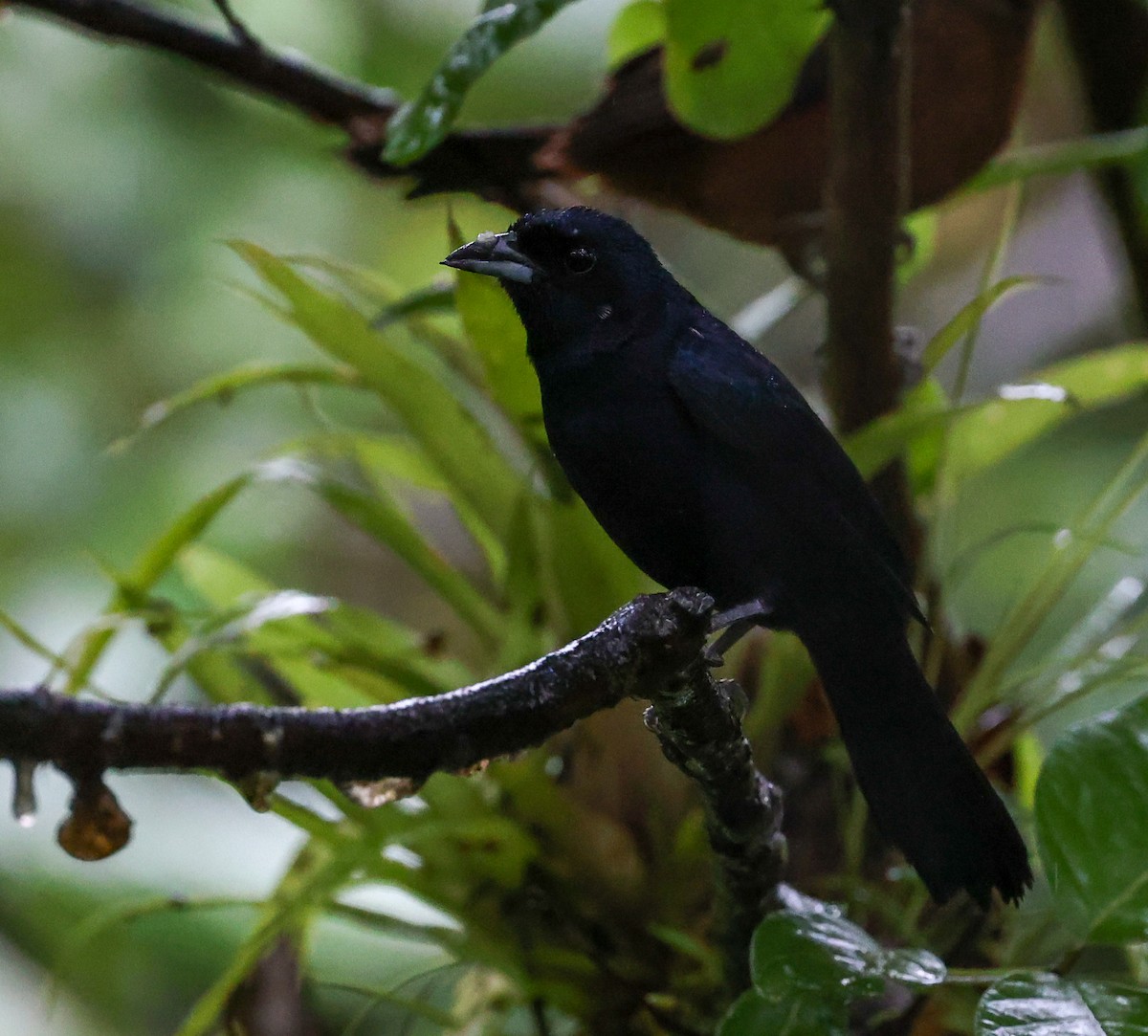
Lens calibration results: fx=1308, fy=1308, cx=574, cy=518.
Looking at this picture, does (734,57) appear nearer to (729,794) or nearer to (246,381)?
(246,381)

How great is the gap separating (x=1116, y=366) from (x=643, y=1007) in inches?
40.7

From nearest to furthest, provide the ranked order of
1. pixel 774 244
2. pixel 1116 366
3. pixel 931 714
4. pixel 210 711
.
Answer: pixel 210 711 < pixel 931 714 < pixel 1116 366 < pixel 774 244

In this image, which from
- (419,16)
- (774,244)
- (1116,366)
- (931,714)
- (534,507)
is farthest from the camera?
(419,16)

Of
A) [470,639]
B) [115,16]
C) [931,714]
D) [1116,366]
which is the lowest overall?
[470,639]

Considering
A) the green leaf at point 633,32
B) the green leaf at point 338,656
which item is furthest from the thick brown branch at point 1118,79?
the green leaf at point 338,656

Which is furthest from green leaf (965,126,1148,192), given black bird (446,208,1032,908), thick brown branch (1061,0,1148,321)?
black bird (446,208,1032,908)

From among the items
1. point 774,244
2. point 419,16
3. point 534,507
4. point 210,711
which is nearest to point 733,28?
point 774,244

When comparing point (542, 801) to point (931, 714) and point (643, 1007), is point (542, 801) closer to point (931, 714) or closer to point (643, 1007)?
point (643, 1007)

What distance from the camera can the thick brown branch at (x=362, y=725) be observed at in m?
0.64

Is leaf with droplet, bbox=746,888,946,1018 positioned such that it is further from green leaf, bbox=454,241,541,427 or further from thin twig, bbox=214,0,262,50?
thin twig, bbox=214,0,262,50

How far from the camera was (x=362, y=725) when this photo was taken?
71cm

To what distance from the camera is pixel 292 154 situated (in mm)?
3486

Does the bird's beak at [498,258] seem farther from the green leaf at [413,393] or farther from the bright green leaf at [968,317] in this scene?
the bright green leaf at [968,317]

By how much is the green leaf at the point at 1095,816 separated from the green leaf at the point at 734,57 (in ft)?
2.72
